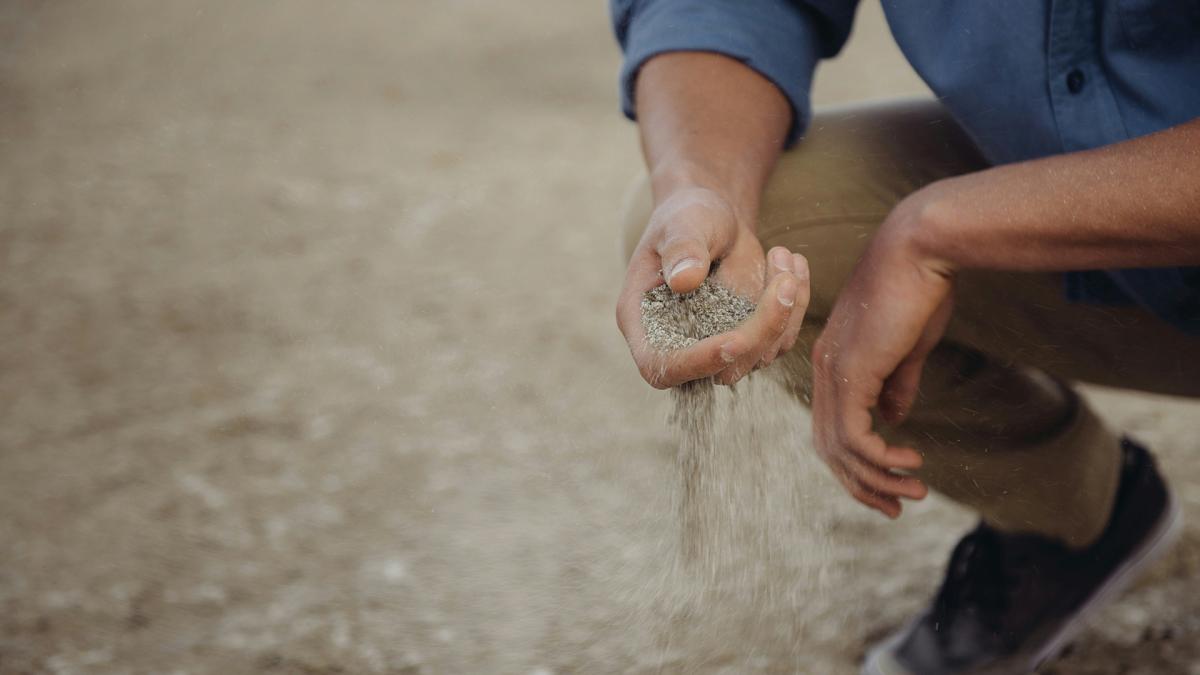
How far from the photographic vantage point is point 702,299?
1292mm

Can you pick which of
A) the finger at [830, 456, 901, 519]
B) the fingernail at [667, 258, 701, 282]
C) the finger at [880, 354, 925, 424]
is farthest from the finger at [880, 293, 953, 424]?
the fingernail at [667, 258, 701, 282]

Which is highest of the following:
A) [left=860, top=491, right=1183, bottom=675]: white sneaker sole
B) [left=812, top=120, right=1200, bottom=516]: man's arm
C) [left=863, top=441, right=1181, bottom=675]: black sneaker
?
[left=812, top=120, right=1200, bottom=516]: man's arm

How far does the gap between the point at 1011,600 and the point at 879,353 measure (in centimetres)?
58

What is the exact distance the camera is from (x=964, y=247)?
1215 mm

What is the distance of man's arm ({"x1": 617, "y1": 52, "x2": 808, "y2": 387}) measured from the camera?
1.21m

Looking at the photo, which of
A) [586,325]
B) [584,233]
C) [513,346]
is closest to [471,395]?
[513,346]

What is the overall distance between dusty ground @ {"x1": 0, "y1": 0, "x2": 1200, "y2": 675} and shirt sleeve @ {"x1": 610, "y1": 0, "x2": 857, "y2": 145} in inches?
33.6

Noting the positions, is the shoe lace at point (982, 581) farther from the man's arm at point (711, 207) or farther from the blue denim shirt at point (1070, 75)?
the man's arm at point (711, 207)

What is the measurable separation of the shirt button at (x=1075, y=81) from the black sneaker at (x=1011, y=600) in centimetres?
70

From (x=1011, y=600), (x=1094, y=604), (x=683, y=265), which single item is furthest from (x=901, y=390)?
(x=1094, y=604)

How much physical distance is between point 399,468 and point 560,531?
0.41m

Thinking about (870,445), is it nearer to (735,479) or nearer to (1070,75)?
(735,479)

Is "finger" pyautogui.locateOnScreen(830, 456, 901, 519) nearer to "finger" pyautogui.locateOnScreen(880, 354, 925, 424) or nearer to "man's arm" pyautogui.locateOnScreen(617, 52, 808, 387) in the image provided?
"finger" pyautogui.locateOnScreen(880, 354, 925, 424)

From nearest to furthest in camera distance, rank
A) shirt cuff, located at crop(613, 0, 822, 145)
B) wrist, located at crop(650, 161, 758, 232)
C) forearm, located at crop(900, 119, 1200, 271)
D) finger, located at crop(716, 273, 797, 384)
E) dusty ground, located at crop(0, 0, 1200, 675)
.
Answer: forearm, located at crop(900, 119, 1200, 271)
finger, located at crop(716, 273, 797, 384)
wrist, located at crop(650, 161, 758, 232)
shirt cuff, located at crop(613, 0, 822, 145)
dusty ground, located at crop(0, 0, 1200, 675)
